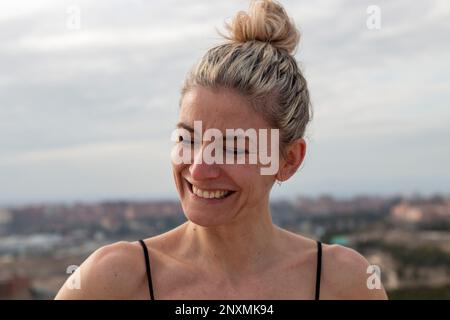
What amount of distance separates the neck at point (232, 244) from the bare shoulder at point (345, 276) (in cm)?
28

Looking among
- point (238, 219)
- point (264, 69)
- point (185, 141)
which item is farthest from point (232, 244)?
point (264, 69)

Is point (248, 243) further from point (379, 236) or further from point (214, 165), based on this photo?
point (379, 236)

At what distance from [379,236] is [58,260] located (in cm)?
2067

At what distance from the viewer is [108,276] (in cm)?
259

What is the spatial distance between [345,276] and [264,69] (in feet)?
3.15

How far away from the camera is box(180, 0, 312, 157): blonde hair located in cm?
259

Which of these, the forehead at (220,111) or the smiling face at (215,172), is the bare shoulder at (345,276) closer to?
→ the smiling face at (215,172)

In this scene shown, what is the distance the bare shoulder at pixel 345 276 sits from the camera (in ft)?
9.35

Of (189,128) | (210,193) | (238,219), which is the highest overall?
(189,128)

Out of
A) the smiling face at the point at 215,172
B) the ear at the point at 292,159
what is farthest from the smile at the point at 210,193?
the ear at the point at 292,159

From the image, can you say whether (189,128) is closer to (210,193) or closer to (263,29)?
(210,193)
